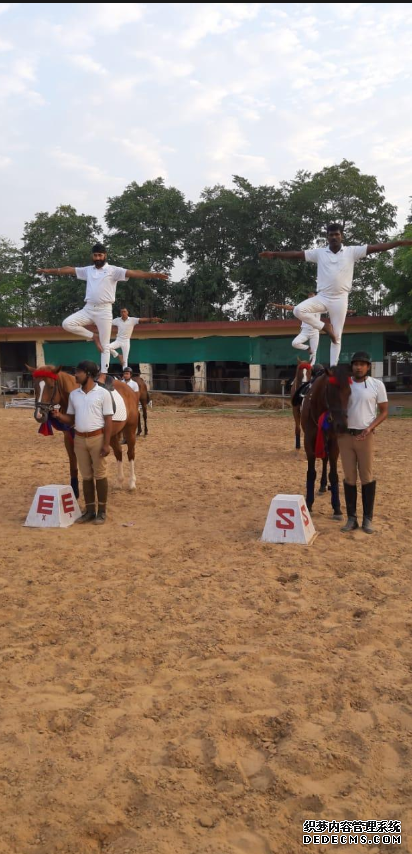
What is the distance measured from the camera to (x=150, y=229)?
37.6 m

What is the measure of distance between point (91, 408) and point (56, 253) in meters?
35.8

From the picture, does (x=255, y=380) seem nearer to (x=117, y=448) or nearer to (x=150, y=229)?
(x=150, y=229)

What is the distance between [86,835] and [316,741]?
4.17 ft

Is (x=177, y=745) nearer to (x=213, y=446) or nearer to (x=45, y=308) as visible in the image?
(x=213, y=446)

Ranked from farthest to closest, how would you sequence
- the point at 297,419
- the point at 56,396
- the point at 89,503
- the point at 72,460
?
the point at 297,419, the point at 72,460, the point at 56,396, the point at 89,503

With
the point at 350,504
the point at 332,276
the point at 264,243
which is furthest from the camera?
the point at 264,243

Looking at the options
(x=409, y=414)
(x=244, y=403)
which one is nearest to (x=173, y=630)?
(x=409, y=414)

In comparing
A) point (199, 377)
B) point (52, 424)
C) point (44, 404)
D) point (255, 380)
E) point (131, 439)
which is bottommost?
point (131, 439)

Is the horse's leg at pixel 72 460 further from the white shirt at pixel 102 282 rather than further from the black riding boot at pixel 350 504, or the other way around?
the black riding boot at pixel 350 504

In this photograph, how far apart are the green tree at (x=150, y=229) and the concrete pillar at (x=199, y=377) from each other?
8378 mm

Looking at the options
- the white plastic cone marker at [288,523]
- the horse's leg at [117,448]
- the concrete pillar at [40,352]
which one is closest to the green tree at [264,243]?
the concrete pillar at [40,352]

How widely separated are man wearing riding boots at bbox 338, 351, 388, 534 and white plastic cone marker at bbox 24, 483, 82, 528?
11.0ft

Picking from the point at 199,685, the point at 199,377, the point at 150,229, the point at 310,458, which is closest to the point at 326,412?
the point at 310,458

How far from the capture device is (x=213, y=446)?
1416cm
